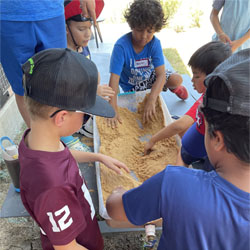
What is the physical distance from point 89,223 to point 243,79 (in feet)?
2.86

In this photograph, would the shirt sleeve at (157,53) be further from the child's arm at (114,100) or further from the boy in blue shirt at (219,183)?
the boy in blue shirt at (219,183)

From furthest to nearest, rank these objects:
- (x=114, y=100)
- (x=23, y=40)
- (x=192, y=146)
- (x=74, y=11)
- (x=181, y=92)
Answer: (x=181, y=92) → (x=114, y=100) → (x=74, y=11) → (x=192, y=146) → (x=23, y=40)

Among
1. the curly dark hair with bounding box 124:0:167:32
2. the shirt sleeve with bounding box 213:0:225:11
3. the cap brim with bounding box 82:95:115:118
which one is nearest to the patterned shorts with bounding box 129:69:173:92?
the curly dark hair with bounding box 124:0:167:32

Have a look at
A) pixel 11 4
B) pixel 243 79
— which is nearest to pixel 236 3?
pixel 11 4

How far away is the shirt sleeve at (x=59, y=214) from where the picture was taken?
0.76 meters

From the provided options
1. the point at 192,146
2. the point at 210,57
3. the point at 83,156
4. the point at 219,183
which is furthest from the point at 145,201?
the point at 210,57

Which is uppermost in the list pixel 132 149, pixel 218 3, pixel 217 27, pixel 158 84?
pixel 218 3

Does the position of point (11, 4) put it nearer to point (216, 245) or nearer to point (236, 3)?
point (216, 245)

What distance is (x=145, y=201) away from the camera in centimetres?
75

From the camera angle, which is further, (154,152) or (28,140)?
(154,152)

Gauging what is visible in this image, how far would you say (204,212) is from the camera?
629 millimetres

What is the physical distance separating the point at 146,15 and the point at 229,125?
5.57ft

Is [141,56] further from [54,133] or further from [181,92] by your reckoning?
[54,133]

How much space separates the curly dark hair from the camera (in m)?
2.02
